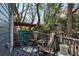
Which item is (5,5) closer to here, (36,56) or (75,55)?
(36,56)

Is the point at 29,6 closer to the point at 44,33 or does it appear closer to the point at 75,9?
the point at 44,33

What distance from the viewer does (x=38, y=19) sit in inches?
95.2

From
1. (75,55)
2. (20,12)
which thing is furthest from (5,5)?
(75,55)

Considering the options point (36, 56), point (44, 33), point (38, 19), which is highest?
point (38, 19)

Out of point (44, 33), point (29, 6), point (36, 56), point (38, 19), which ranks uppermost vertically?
point (29, 6)

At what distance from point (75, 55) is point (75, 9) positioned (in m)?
0.52

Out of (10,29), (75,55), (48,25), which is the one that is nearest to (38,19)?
(48,25)

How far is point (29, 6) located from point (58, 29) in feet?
1.37

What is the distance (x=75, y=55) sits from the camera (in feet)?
7.80

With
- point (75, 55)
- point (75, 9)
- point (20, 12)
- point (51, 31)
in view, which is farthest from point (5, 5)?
point (75, 55)

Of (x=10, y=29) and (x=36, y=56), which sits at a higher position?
(x=10, y=29)

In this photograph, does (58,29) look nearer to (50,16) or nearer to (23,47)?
(50,16)

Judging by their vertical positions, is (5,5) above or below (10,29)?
above

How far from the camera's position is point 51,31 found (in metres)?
2.39
